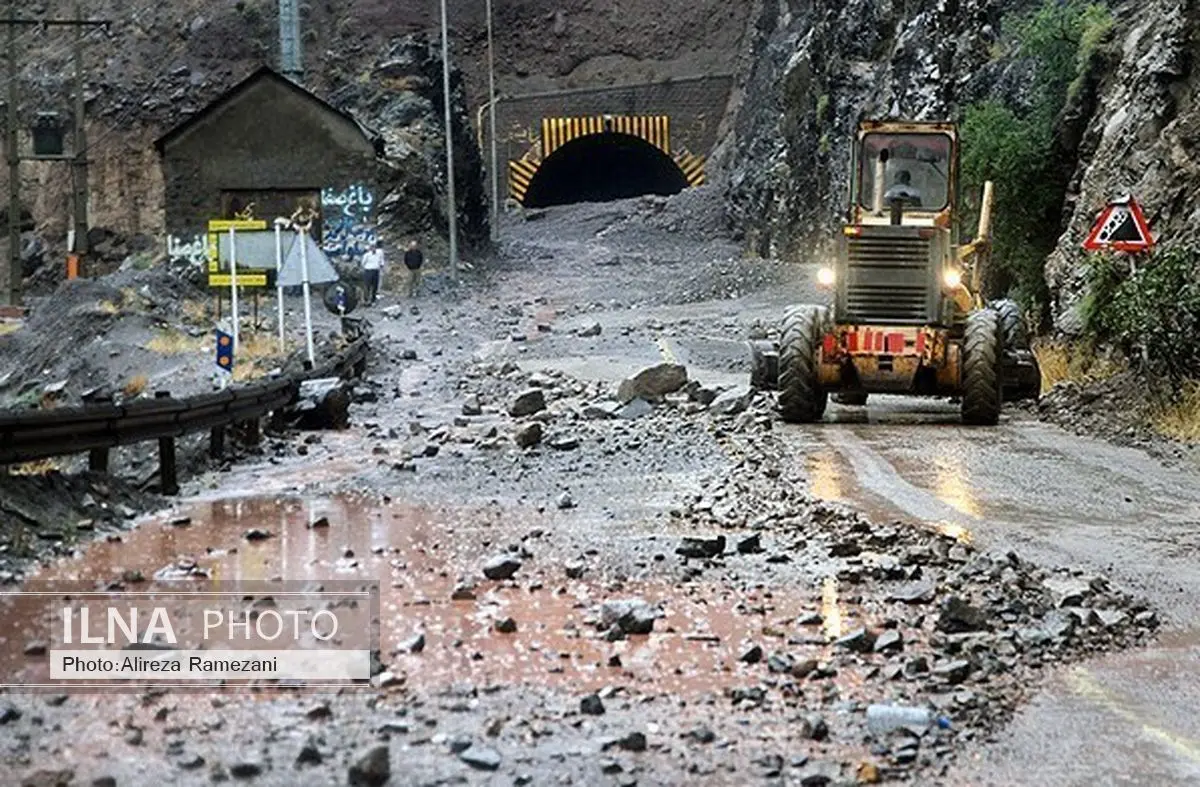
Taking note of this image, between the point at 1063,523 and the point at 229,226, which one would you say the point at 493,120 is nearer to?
the point at 229,226

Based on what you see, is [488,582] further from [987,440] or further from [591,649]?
[987,440]

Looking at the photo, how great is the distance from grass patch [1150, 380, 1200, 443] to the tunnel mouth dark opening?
60.6 m

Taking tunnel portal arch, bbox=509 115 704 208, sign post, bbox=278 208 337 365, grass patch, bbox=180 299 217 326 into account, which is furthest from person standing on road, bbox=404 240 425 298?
tunnel portal arch, bbox=509 115 704 208

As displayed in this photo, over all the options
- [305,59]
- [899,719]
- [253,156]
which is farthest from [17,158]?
[899,719]

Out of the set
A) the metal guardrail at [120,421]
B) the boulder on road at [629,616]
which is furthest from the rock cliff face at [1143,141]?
the boulder on road at [629,616]

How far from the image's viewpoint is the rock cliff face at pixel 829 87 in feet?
119

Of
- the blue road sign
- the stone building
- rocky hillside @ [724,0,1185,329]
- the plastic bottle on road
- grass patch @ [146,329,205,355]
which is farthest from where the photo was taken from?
the stone building

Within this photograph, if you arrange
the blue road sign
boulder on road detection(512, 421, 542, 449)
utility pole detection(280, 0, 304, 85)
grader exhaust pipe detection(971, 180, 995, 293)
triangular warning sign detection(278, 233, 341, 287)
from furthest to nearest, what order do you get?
utility pole detection(280, 0, 304, 85) < triangular warning sign detection(278, 233, 341, 287) < grader exhaust pipe detection(971, 180, 995, 293) < the blue road sign < boulder on road detection(512, 421, 542, 449)

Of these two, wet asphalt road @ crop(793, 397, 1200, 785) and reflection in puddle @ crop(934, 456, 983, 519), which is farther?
reflection in puddle @ crop(934, 456, 983, 519)

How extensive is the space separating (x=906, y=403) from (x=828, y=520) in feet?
36.7

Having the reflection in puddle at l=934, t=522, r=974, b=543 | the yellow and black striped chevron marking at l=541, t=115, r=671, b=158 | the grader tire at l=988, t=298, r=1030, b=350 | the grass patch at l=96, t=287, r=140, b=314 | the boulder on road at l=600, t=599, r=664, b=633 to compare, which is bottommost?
the reflection in puddle at l=934, t=522, r=974, b=543

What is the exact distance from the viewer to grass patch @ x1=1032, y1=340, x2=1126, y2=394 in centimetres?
2302

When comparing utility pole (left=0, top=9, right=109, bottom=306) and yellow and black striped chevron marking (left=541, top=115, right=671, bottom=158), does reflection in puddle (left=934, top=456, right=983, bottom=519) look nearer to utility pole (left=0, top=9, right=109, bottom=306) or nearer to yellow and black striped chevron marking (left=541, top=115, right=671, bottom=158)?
utility pole (left=0, top=9, right=109, bottom=306)

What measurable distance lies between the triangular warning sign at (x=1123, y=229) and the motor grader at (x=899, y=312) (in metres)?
1.81
